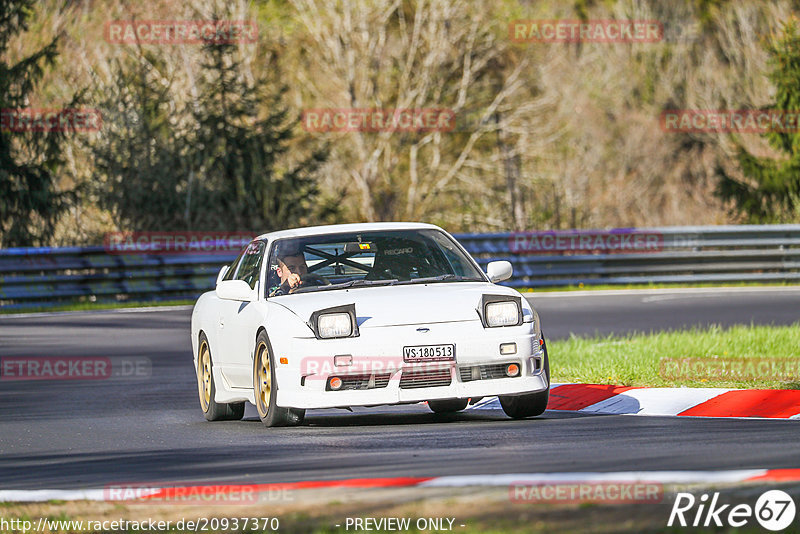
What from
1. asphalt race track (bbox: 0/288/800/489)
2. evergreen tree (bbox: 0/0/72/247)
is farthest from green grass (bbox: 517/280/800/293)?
asphalt race track (bbox: 0/288/800/489)

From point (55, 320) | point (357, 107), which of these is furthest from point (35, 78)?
point (357, 107)

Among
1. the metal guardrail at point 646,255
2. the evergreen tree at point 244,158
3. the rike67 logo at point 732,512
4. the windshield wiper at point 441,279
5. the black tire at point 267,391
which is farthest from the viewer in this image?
the evergreen tree at point 244,158

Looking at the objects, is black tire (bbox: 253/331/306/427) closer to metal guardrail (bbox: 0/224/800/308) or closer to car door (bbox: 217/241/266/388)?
car door (bbox: 217/241/266/388)

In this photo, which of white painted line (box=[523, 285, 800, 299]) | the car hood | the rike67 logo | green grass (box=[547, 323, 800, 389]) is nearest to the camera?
the rike67 logo

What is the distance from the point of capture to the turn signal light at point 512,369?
1012 centimetres

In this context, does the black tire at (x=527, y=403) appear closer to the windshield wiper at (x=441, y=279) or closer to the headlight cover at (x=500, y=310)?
the headlight cover at (x=500, y=310)

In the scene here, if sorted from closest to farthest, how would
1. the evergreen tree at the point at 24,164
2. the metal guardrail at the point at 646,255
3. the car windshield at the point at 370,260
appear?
1. the car windshield at the point at 370,260
2. the metal guardrail at the point at 646,255
3. the evergreen tree at the point at 24,164

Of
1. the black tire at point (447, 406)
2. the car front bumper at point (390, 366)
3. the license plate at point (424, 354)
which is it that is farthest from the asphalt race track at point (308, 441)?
the license plate at point (424, 354)

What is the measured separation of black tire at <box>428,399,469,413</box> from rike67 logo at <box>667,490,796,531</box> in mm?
5377

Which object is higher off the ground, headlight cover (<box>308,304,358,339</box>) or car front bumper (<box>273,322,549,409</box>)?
headlight cover (<box>308,304,358,339</box>)

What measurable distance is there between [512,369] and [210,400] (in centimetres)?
288

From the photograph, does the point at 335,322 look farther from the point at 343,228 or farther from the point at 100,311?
the point at 100,311

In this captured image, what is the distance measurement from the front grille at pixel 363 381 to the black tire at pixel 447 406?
1.73 m

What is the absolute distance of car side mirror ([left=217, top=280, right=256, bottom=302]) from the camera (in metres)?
11.0
